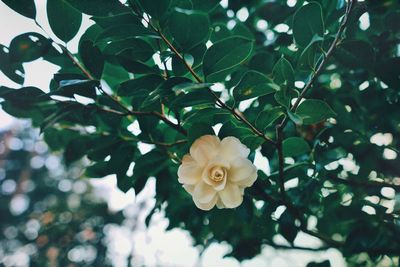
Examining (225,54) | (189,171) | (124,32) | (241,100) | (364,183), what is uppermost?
(124,32)

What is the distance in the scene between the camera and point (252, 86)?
2.49 ft

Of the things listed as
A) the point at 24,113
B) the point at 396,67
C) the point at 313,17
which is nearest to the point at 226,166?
the point at 313,17

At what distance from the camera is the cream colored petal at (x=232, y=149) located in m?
0.79

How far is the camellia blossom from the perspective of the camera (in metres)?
0.79

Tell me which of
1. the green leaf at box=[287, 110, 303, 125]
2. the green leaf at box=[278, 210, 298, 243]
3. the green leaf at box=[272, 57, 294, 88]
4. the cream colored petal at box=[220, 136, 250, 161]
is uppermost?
the green leaf at box=[272, 57, 294, 88]

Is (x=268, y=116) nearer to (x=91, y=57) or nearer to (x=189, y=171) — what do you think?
(x=189, y=171)

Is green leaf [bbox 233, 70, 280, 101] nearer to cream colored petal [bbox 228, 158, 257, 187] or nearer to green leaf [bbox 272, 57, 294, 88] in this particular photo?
green leaf [bbox 272, 57, 294, 88]

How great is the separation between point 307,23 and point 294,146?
323 mm

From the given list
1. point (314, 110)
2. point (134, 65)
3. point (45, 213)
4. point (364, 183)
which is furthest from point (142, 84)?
point (45, 213)

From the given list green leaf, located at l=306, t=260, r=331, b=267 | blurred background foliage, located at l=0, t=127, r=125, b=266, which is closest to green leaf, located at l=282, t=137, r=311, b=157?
green leaf, located at l=306, t=260, r=331, b=267

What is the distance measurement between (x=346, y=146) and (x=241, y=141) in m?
0.41

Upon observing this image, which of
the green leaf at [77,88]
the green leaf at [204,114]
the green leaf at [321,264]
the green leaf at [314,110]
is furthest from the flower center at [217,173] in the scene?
the green leaf at [321,264]

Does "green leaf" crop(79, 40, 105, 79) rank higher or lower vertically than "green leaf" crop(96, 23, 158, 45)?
lower

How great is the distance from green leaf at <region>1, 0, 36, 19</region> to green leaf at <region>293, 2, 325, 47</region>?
587mm
